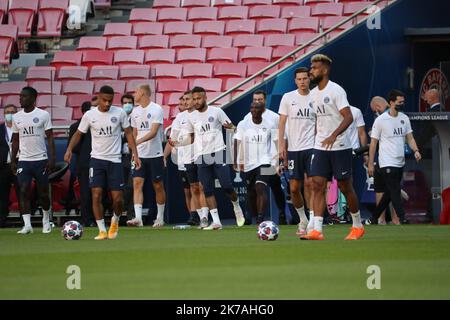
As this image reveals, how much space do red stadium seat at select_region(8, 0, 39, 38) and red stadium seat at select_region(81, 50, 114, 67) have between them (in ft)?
7.42

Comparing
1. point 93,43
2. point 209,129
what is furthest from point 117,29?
point 209,129

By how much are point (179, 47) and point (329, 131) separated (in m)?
13.2

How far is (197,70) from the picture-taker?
2928 cm

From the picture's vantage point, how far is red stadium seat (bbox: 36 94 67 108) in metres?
27.3

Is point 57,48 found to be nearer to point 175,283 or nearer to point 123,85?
point 123,85

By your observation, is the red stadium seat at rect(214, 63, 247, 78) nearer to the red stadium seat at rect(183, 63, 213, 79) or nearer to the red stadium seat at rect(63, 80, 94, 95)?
the red stadium seat at rect(183, 63, 213, 79)

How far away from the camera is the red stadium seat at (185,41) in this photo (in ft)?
99.3

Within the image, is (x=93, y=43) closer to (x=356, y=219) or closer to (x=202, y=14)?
(x=202, y=14)

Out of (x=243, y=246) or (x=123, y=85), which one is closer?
(x=243, y=246)

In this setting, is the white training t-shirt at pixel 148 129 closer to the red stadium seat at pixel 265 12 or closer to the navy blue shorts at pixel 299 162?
the navy blue shorts at pixel 299 162

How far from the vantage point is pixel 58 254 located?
16297 millimetres

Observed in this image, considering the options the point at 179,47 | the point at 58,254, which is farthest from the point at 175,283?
the point at 179,47

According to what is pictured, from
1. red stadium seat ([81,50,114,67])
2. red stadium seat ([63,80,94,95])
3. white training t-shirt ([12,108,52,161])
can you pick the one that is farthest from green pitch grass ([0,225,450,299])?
red stadium seat ([81,50,114,67])
